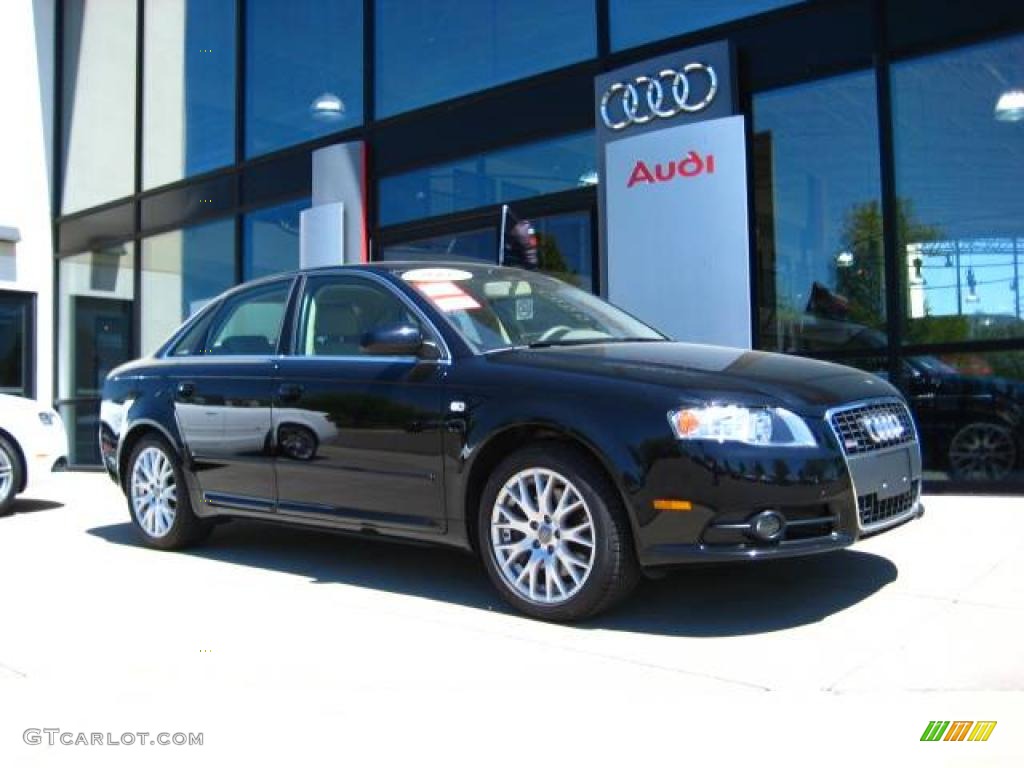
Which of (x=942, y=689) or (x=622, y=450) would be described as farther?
(x=622, y=450)

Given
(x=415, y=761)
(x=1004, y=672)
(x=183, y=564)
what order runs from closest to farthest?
(x=415, y=761), (x=1004, y=672), (x=183, y=564)

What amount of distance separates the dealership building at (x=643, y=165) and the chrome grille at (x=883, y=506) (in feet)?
11.0

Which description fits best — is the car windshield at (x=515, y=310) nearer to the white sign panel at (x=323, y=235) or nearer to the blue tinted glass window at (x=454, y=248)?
the blue tinted glass window at (x=454, y=248)

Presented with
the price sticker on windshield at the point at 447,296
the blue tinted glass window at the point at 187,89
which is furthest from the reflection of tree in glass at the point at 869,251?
the blue tinted glass window at the point at 187,89

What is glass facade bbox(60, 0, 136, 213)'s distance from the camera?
14.5m

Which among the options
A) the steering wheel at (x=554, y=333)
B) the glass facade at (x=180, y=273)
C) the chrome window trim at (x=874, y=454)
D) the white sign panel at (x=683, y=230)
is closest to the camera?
the chrome window trim at (x=874, y=454)

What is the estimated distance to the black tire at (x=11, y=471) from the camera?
8.16 meters

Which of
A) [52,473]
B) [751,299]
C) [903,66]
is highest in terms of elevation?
[903,66]

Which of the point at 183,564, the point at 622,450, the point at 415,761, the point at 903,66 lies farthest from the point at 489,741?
the point at 903,66

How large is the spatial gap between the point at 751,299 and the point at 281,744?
5.92m

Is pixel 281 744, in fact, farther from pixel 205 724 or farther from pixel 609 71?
pixel 609 71

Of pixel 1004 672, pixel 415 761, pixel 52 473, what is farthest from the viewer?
pixel 52 473

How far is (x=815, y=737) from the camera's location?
2.81 m

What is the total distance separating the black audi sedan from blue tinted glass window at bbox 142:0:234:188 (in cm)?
805
